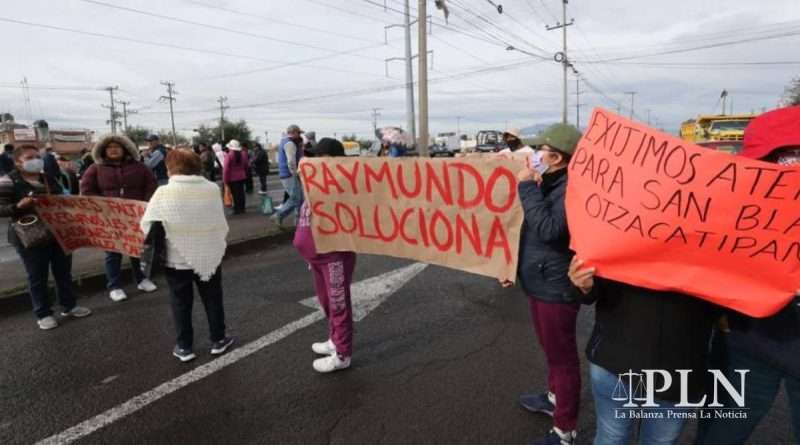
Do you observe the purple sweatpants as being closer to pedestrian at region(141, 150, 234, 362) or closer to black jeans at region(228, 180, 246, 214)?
pedestrian at region(141, 150, 234, 362)

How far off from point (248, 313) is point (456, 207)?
8.79 feet

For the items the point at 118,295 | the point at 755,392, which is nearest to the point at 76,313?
the point at 118,295

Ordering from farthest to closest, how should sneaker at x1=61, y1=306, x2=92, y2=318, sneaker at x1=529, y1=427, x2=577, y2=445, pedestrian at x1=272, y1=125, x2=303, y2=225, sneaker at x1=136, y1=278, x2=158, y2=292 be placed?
pedestrian at x1=272, y1=125, x2=303, y2=225 < sneaker at x1=136, y1=278, x2=158, y2=292 < sneaker at x1=61, y1=306, x2=92, y2=318 < sneaker at x1=529, y1=427, x2=577, y2=445

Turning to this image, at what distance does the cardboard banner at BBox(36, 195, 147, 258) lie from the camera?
4227mm

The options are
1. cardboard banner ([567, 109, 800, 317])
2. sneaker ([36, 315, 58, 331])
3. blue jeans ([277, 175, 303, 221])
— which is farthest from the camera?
blue jeans ([277, 175, 303, 221])

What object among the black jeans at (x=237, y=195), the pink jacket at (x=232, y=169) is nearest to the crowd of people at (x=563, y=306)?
the pink jacket at (x=232, y=169)

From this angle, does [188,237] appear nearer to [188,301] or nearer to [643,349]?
[188,301]

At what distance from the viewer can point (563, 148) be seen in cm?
216

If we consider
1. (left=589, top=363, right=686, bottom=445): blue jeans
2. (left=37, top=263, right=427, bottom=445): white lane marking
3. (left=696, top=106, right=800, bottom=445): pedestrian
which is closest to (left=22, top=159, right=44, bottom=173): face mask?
(left=37, top=263, right=427, bottom=445): white lane marking

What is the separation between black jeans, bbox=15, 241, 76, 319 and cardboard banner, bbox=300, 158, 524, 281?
2.77 meters

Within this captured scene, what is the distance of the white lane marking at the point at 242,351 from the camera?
2719 millimetres

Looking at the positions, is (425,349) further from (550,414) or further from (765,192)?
(765,192)

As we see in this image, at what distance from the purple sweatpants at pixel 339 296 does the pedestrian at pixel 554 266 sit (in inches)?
48.6

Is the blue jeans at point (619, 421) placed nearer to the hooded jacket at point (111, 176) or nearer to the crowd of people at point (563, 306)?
the crowd of people at point (563, 306)
